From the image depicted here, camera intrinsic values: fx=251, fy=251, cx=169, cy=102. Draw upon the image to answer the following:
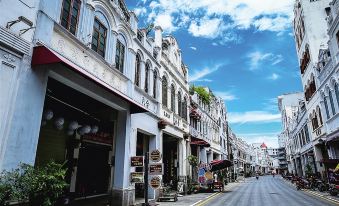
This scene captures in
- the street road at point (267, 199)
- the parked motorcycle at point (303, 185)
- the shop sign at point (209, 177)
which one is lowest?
the street road at point (267, 199)

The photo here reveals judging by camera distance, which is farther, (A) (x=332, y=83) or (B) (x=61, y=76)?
(A) (x=332, y=83)

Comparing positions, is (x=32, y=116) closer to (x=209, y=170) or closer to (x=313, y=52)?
(x=209, y=170)

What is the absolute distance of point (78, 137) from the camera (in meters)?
13.7

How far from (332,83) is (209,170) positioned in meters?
12.8

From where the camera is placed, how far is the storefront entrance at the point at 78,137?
10.6m

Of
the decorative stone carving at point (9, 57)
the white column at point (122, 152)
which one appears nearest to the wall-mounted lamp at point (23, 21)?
the decorative stone carving at point (9, 57)

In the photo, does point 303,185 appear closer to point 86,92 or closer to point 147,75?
point 147,75

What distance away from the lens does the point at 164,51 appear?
19625mm

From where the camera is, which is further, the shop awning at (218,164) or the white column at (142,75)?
the shop awning at (218,164)

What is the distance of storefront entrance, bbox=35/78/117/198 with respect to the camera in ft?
34.7

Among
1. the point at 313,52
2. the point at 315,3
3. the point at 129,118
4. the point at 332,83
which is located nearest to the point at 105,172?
the point at 129,118

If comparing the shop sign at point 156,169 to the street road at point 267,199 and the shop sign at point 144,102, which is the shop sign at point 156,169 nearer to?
the shop sign at point 144,102

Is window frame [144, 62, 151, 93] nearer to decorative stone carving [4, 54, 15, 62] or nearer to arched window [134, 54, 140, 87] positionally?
arched window [134, 54, 140, 87]

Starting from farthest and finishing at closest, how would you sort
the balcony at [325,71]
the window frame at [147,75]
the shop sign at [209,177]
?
the shop sign at [209,177]
the balcony at [325,71]
the window frame at [147,75]
